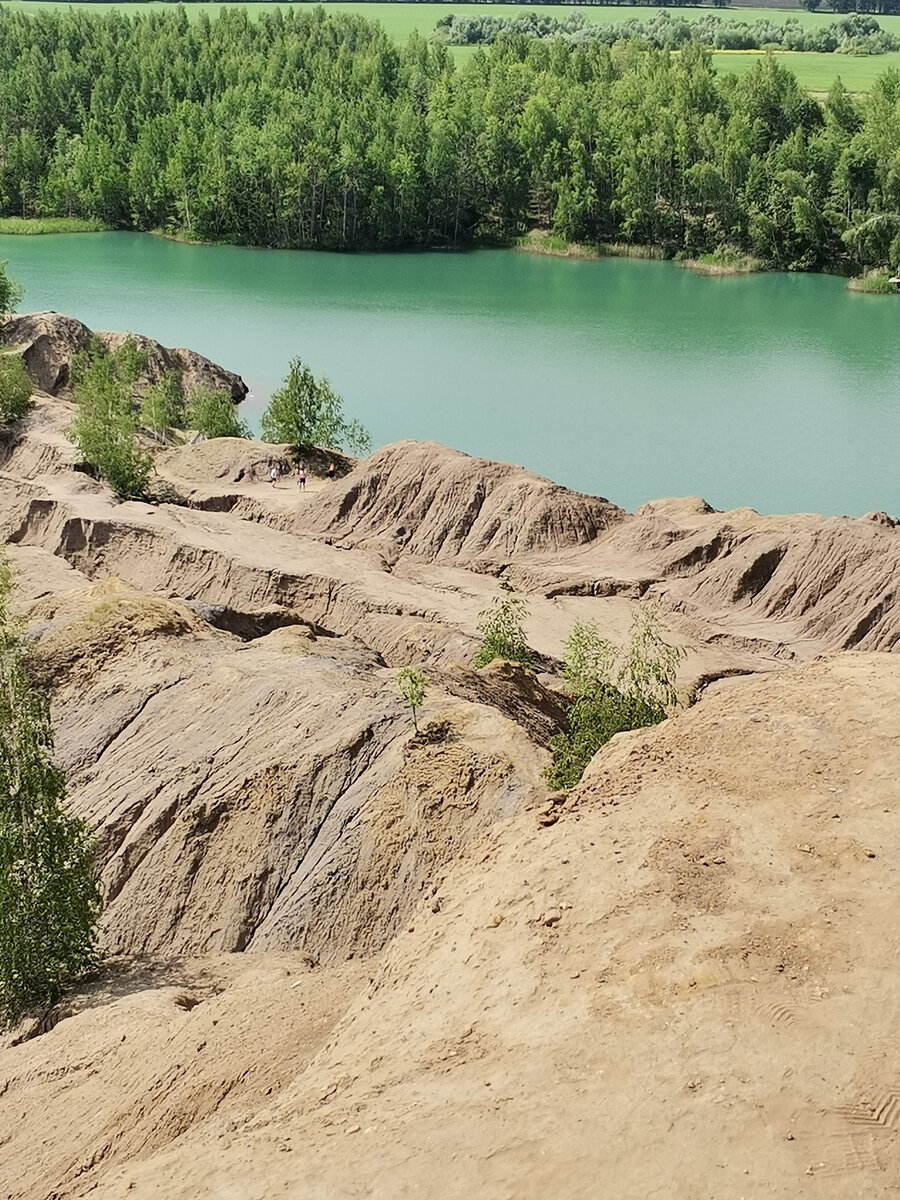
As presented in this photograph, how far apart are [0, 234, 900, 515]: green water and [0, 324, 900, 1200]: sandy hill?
2873cm

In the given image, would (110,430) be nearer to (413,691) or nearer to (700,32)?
(413,691)

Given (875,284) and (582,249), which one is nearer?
(875,284)

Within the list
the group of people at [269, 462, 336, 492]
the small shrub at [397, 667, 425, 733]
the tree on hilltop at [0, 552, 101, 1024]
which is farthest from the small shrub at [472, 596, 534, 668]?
the group of people at [269, 462, 336, 492]

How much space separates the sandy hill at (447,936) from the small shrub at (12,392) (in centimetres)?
2918

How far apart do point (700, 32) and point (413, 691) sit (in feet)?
561

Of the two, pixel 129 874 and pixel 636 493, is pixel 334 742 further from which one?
pixel 636 493

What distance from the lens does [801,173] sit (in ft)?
379

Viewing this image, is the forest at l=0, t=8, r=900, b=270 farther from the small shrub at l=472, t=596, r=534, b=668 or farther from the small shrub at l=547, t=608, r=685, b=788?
the small shrub at l=547, t=608, r=685, b=788

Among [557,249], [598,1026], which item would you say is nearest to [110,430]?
[598,1026]

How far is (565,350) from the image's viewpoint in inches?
3339

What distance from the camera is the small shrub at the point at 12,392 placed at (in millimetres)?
61219

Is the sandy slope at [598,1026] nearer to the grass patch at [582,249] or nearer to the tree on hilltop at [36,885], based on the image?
the tree on hilltop at [36,885]

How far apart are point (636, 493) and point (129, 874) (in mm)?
38012

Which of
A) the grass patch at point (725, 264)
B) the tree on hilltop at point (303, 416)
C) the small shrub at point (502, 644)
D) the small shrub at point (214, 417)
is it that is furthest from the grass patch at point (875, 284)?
the small shrub at point (502, 644)
